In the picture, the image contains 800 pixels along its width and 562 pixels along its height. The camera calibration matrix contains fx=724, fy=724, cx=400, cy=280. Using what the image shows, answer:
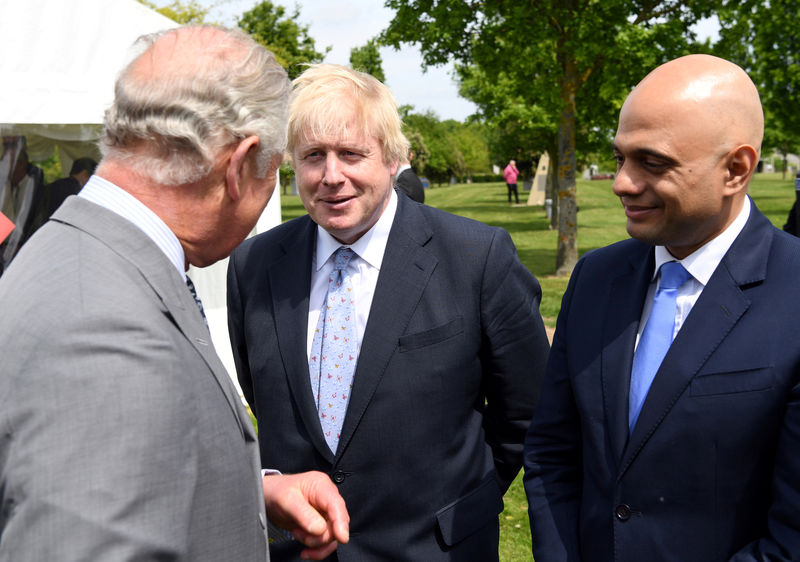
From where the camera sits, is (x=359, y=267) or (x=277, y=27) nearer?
(x=359, y=267)

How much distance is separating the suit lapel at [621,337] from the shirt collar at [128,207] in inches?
45.9

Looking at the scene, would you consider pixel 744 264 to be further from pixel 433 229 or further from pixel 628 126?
pixel 433 229

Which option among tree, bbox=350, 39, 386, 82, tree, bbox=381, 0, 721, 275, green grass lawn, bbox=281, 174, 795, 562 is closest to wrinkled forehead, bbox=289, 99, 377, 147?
green grass lawn, bbox=281, 174, 795, 562

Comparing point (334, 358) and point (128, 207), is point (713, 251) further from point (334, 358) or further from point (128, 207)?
point (128, 207)

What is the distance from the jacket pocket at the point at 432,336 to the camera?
95.4 inches

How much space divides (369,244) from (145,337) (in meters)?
1.44

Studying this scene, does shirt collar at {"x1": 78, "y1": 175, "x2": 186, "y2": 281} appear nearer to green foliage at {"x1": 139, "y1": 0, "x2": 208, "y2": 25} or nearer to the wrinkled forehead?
the wrinkled forehead

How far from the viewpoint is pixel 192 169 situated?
1.44m

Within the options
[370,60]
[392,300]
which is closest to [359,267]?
[392,300]

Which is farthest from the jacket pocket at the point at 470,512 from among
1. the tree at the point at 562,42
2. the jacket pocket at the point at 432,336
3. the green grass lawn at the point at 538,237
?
the tree at the point at 562,42

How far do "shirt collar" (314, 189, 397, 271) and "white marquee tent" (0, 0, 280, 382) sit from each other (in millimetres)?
3325

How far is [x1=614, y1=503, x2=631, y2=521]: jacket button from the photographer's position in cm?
183

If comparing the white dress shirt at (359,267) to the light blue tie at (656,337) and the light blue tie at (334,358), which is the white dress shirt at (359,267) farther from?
the light blue tie at (656,337)

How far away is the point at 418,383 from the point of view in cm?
240
